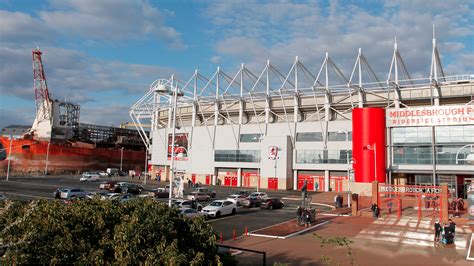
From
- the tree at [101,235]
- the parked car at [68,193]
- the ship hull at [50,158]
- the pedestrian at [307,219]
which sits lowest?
the pedestrian at [307,219]

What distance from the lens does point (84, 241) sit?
9.74 metres

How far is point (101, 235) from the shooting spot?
10.1m

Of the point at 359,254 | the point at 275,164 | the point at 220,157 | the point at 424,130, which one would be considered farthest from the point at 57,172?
the point at 359,254

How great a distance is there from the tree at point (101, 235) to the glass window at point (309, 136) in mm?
64060

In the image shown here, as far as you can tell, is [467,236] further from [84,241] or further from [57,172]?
[57,172]

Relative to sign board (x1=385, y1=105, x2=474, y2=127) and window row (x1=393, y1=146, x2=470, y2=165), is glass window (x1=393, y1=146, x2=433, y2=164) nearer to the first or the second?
window row (x1=393, y1=146, x2=470, y2=165)

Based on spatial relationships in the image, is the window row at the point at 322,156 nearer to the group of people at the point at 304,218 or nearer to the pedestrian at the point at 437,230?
the group of people at the point at 304,218

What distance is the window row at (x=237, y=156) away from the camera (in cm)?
7900

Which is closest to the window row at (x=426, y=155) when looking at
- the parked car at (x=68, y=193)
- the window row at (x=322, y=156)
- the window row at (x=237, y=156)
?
the window row at (x=322, y=156)

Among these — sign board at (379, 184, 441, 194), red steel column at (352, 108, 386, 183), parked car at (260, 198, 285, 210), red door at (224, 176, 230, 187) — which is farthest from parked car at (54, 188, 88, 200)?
red door at (224, 176, 230, 187)

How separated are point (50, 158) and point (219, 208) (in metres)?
83.8

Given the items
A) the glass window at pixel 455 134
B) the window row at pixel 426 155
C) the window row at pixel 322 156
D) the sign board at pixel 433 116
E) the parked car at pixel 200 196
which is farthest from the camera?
the window row at pixel 322 156

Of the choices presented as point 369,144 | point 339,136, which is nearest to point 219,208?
point 369,144

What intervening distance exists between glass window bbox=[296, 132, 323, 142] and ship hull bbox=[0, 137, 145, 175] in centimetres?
6442
